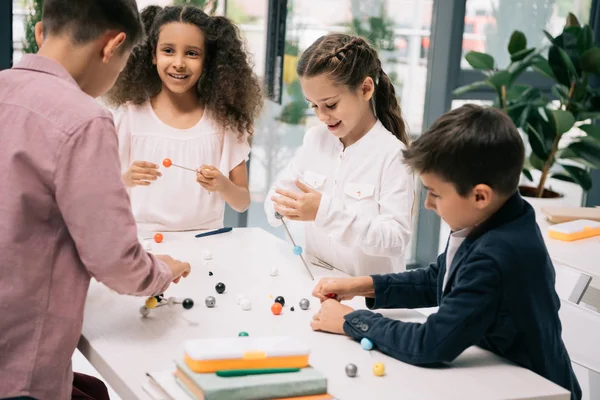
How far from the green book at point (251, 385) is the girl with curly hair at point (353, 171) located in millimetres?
728

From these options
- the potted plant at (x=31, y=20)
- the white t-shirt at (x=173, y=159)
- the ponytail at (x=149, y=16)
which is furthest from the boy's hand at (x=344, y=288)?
the potted plant at (x=31, y=20)

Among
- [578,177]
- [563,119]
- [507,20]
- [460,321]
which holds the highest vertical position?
[507,20]

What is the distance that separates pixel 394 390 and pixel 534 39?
3796mm

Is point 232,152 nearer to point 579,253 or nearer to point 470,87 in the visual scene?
point 579,253

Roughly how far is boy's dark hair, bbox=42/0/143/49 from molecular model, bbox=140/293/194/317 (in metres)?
0.58

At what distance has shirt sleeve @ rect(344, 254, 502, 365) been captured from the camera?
1.47 metres

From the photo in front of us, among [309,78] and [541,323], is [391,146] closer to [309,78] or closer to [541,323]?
[309,78]

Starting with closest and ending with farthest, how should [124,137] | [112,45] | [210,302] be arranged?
[112,45], [210,302], [124,137]

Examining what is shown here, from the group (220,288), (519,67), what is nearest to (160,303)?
(220,288)

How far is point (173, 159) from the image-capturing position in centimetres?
259

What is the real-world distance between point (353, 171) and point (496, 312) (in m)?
0.88

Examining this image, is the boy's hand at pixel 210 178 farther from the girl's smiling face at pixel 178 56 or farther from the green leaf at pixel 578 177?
the green leaf at pixel 578 177

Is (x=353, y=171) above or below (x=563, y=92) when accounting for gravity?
below

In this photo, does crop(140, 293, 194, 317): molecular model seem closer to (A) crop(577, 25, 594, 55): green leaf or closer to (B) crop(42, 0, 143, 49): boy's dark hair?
(B) crop(42, 0, 143, 49): boy's dark hair
